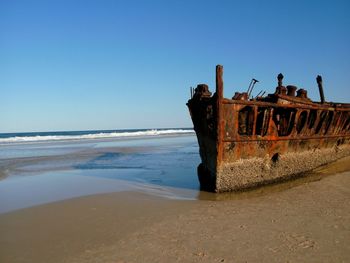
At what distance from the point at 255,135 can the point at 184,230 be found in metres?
3.33

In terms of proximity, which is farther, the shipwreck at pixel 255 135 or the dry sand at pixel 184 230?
the shipwreck at pixel 255 135

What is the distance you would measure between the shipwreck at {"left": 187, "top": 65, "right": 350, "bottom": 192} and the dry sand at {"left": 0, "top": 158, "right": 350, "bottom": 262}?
2.41ft

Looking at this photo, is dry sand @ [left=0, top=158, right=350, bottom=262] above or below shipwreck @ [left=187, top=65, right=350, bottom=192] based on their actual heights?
below

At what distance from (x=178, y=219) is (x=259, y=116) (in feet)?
11.2

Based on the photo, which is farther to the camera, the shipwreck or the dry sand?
the shipwreck

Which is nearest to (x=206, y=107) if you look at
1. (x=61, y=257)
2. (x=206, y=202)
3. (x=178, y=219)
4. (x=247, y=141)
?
(x=247, y=141)

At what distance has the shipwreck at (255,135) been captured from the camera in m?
6.45

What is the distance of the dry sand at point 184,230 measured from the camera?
11.2ft

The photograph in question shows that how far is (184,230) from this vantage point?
4.20 meters

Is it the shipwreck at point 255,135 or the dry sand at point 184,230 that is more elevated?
the shipwreck at point 255,135

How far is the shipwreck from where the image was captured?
6449 millimetres

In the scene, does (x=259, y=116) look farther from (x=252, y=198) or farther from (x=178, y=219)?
(x=178, y=219)

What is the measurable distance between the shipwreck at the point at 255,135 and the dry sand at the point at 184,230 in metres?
0.73

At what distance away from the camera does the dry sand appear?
3414 millimetres
